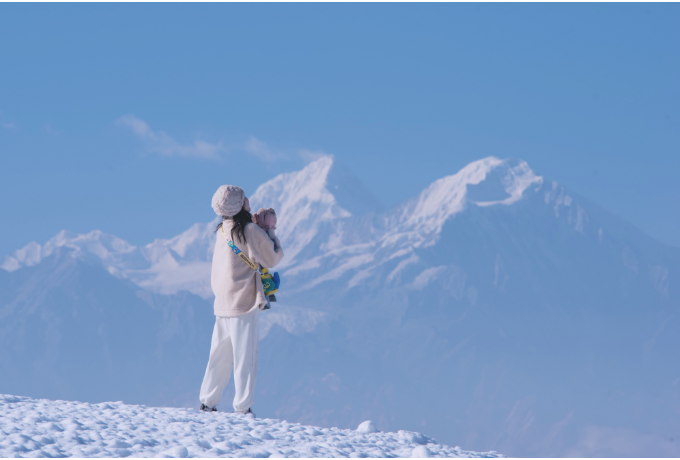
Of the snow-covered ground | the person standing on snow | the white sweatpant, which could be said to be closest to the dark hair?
the person standing on snow

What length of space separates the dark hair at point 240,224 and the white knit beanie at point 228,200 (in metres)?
Answer: 0.07

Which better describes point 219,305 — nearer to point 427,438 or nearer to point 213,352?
point 213,352

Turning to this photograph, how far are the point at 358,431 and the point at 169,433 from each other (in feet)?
6.28

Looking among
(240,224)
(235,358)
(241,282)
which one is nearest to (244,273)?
(241,282)

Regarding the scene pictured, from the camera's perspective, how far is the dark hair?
7.37 meters

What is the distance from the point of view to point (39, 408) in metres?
7.38

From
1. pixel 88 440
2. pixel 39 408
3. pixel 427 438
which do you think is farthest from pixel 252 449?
pixel 39 408

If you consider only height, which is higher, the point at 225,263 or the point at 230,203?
the point at 230,203

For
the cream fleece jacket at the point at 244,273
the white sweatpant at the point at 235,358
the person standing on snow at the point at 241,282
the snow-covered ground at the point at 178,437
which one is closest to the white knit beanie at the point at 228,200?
the person standing on snow at the point at 241,282

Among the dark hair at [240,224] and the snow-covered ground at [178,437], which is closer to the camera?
the snow-covered ground at [178,437]

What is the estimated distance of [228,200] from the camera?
7.32 metres

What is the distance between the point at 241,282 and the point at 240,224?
0.66 m

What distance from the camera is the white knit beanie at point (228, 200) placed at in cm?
732

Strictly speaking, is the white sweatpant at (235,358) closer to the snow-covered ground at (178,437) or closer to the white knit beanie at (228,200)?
the snow-covered ground at (178,437)
